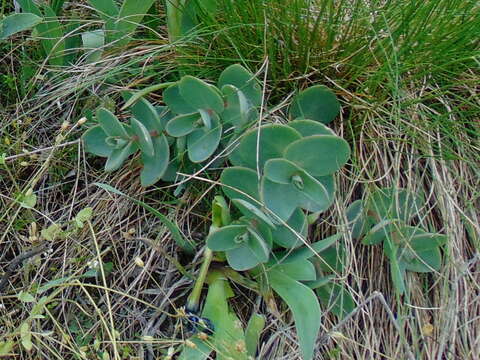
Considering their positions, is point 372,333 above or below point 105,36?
below

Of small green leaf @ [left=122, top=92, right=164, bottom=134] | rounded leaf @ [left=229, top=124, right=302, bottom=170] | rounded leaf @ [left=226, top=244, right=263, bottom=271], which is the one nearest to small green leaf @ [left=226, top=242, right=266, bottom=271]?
rounded leaf @ [left=226, top=244, right=263, bottom=271]

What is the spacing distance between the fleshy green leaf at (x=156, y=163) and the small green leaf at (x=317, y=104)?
0.22 meters

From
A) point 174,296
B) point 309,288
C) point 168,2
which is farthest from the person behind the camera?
point 168,2

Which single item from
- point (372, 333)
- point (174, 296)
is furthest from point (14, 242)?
point (372, 333)

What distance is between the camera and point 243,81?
1.08 meters

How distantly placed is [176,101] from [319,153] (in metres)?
0.26

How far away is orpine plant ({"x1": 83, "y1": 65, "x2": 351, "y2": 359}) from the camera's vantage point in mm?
978

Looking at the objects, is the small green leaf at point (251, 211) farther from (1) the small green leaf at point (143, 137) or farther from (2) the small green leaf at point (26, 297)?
(2) the small green leaf at point (26, 297)

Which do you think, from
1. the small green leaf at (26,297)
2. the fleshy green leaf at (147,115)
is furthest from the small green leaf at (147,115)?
the small green leaf at (26,297)

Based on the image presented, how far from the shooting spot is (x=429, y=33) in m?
1.10

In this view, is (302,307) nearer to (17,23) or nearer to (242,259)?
(242,259)

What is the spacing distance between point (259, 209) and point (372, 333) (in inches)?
9.9

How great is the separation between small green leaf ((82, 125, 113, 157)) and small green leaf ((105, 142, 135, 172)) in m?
0.02

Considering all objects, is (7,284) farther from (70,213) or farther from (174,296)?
(174,296)
